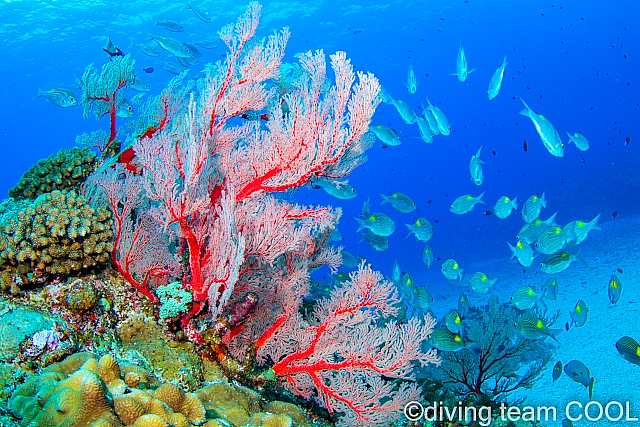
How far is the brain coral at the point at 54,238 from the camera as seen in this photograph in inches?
127

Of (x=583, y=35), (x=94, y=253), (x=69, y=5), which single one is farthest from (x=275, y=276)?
(x=583, y=35)

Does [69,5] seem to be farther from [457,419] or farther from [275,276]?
[457,419]

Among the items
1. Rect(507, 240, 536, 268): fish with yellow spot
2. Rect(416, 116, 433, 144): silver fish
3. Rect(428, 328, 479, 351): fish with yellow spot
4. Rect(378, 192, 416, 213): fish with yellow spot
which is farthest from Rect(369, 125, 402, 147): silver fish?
Rect(428, 328, 479, 351): fish with yellow spot

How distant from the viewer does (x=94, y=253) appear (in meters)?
3.47

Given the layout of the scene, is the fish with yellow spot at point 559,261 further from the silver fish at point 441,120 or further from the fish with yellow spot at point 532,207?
the silver fish at point 441,120

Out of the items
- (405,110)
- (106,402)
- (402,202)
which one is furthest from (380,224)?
(106,402)

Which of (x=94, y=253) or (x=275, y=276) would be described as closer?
(x=94, y=253)

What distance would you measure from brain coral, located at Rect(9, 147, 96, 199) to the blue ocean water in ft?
21.1

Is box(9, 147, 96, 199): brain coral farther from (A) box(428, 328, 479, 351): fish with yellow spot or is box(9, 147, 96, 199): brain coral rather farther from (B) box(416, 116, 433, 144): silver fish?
(B) box(416, 116, 433, 144): silver fish

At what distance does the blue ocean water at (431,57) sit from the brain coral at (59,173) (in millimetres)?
6442

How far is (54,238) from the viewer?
336 centimetres

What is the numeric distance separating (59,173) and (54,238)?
1.99 meters

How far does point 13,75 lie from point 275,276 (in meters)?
49.4

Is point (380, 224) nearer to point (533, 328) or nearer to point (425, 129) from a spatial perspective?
point (425, 129)
